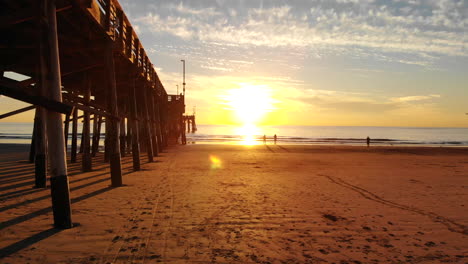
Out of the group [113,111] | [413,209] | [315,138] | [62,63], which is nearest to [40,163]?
[113,111]

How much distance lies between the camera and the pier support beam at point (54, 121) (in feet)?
19.1

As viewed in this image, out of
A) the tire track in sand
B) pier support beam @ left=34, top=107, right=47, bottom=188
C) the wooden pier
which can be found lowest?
the tire track in sand

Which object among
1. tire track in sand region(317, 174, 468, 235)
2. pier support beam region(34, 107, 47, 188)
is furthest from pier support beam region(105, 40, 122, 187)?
tire track in sand region(317, 174, 468, 235)

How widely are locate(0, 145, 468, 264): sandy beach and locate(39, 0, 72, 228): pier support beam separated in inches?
A: 19.8

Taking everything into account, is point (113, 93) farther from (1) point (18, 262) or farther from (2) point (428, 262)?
(2) point (428, 262)

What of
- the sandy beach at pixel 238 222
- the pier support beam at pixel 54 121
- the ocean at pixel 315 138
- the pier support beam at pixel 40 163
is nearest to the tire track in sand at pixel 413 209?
the sandy beach at pixel 238 222

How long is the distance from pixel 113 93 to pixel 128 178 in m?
3.77

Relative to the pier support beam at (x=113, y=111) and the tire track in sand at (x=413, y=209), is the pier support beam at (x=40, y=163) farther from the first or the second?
the tire track in sand at (x=413, y=209)

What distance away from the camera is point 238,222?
6.77 meters

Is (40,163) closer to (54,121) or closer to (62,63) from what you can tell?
(62,63)

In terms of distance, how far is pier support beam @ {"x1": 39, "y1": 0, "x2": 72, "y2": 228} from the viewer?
5.81 meters

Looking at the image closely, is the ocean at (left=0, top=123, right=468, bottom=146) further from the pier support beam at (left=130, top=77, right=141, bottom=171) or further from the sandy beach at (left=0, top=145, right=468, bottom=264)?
the sandy beach at (left=0, top=145, right=468, bottom=264)

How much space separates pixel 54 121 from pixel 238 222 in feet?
14.0

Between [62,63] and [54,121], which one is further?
[62,63]
